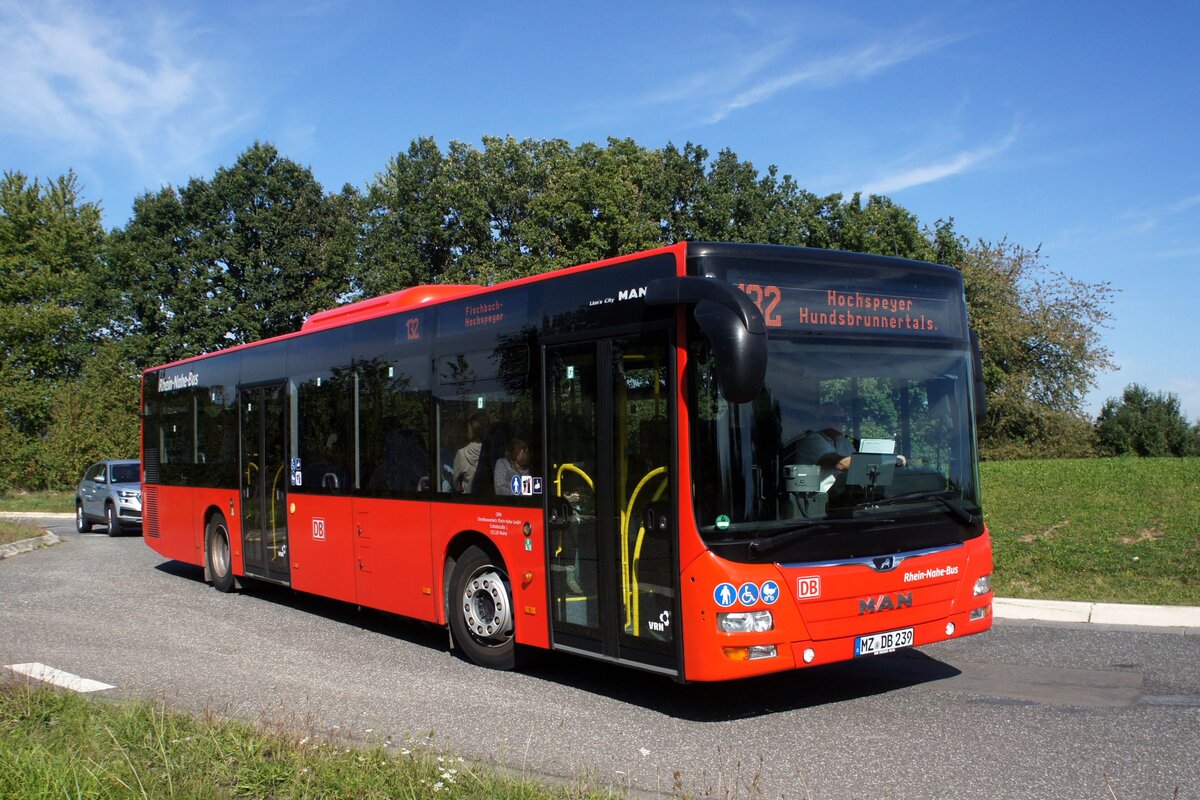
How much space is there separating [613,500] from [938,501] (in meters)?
2.24

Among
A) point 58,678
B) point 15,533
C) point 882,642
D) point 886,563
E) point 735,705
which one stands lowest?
point 735,705

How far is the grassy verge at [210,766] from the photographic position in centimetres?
518

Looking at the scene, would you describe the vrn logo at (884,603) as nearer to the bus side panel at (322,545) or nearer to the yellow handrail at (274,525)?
the bus side panel at (322,545)

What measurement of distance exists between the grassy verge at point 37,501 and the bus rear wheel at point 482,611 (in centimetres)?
3060

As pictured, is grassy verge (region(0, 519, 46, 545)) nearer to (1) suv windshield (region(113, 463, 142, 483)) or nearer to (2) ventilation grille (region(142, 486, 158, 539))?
(1) suv windshield (region(113, 463, 142, 483))

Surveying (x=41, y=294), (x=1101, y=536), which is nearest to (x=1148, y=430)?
(x=1101, y=536)

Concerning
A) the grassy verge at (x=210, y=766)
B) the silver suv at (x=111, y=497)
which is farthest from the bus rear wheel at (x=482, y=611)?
the silver suv at (x=111, y=497)

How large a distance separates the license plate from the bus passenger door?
25.5ft

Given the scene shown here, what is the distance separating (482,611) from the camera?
933 cm

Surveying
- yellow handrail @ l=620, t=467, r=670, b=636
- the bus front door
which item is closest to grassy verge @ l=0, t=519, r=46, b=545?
the bus front door

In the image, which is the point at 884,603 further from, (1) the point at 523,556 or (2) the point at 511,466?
(2) the point at 511,466

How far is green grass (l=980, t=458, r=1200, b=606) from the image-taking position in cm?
1230

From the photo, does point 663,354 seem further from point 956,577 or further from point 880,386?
point 956,577

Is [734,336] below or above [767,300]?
below
